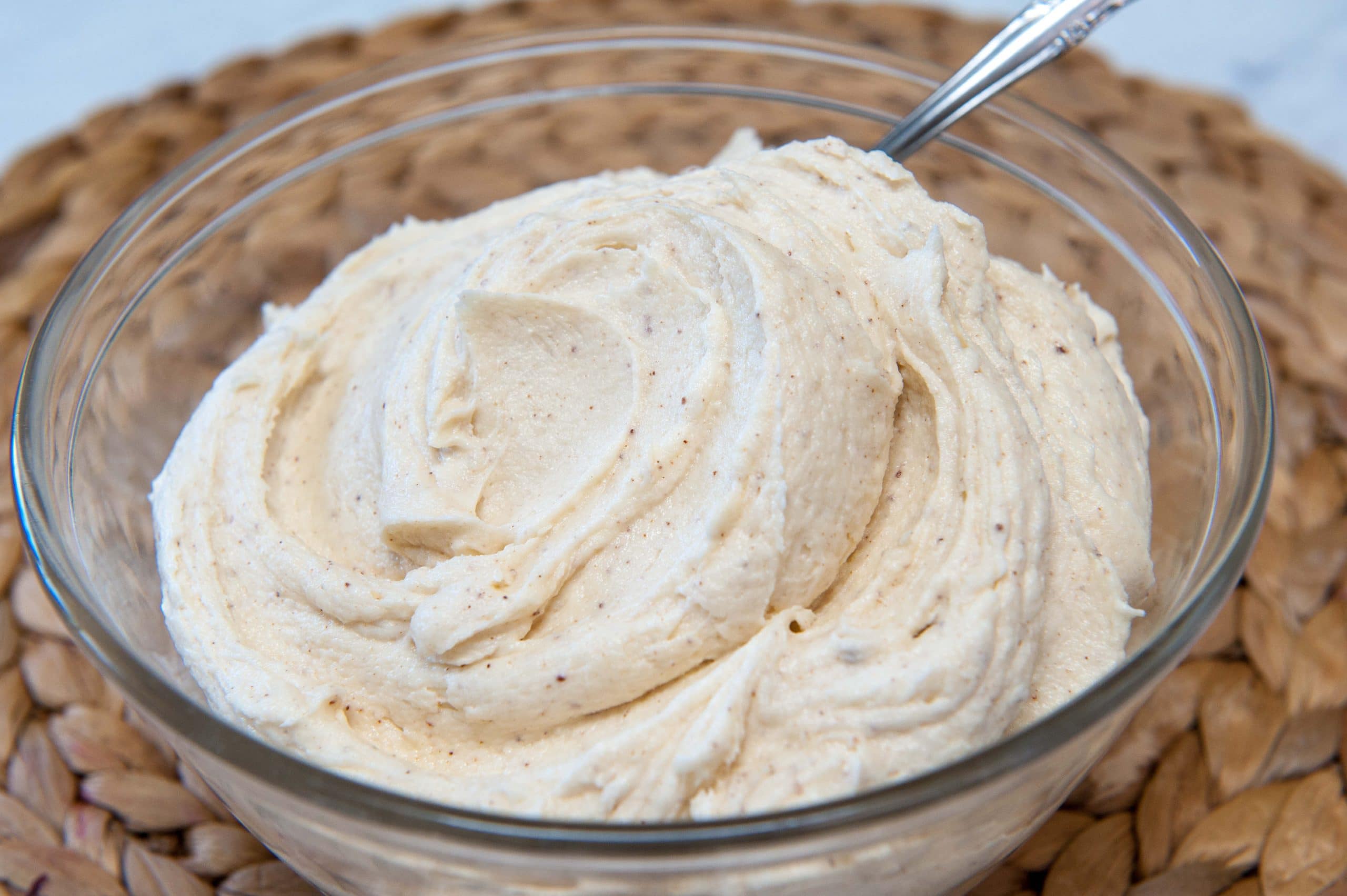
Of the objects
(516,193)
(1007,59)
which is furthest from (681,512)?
(516,193)

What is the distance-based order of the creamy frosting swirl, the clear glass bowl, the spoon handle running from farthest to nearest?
the spoon handle, the creamy frosting swirl, the clear glass bowl

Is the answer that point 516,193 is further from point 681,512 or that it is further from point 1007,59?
point 681,512

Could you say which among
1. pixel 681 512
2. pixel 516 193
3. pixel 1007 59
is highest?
pixel 516 193

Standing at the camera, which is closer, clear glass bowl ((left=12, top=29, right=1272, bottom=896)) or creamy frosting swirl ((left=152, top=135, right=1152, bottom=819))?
clear glass bowl ((left=12, top=29, right=1272, bottom=896))

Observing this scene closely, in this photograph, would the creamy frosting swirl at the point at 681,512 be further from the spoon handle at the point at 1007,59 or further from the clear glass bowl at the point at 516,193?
the spoon handle at the point at 1007,59

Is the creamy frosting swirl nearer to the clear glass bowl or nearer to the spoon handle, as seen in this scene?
the clear glass bowl

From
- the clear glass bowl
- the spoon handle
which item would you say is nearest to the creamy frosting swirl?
the clear glass bowl
